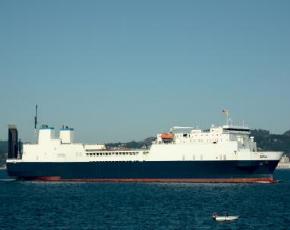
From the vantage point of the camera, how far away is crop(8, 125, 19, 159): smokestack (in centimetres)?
9922

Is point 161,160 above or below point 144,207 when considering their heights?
above

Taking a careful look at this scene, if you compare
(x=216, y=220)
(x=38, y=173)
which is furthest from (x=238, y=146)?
(x=216, y=220)

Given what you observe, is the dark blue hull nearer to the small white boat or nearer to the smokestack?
the smokestack

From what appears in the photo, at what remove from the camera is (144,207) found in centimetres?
5147

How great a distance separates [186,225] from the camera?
134 feet

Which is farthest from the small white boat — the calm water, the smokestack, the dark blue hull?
the smokestack

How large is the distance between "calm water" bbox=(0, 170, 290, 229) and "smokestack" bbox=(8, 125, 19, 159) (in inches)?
1034

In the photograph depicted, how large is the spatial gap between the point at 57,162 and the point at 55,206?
3414 centimetres

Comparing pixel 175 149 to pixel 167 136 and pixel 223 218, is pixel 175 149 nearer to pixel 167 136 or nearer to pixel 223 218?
pixel 167 136

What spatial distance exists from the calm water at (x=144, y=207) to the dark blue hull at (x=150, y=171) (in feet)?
→ 9.84

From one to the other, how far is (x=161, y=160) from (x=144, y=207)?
91.7ft

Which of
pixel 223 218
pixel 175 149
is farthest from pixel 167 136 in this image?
pixel 223 218

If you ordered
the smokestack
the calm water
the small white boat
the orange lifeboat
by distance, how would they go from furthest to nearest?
the smokestack
the orange lifeboat
the small white boat
the calm water

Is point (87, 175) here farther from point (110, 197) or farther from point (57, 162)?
point (110, 197)
